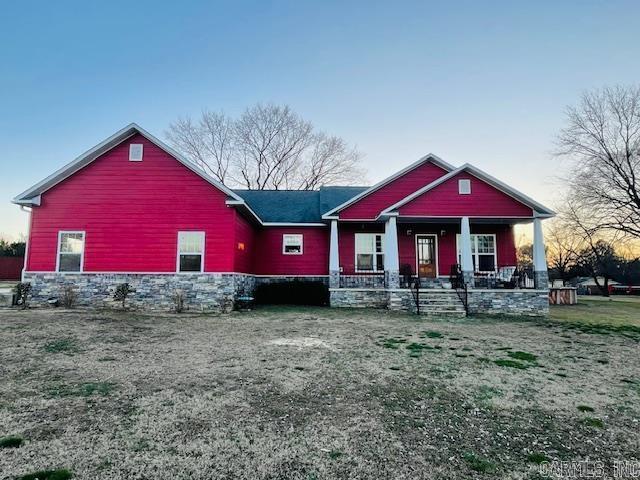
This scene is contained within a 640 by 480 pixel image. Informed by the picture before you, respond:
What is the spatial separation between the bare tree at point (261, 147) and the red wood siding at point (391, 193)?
1733cm

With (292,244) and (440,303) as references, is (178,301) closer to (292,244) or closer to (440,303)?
(292,244)

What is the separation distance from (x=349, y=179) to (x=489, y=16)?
22249 millimetres

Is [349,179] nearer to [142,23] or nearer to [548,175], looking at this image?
[548,175]

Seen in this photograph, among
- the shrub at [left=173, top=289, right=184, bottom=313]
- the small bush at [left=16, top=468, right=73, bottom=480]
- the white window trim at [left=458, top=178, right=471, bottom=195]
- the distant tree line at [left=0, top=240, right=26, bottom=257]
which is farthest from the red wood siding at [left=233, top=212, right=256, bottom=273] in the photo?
the distant tree line at [left=0, top=240, right=26, bottom=257]

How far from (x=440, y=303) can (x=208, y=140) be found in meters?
26.6

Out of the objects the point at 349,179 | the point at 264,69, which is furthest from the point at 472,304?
the point at 349,179

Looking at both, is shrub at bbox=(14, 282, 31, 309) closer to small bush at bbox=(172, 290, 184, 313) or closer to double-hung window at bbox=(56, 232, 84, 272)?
double-hung window at bbox=(56, 232, 84, 272)

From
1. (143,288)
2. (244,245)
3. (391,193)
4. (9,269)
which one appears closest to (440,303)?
(391,193)

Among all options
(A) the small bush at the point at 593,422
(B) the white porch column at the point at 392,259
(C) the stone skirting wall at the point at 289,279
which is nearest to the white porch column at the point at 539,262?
(B) the white porch column at the point at 392,259

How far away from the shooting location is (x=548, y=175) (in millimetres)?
24000

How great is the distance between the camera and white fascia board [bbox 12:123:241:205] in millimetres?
12266

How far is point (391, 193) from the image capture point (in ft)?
52.7

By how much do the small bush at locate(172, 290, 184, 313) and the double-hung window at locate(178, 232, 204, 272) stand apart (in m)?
0.84

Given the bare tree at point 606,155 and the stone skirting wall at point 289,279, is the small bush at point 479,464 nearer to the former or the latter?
the stone skirting wall at point 289,279
